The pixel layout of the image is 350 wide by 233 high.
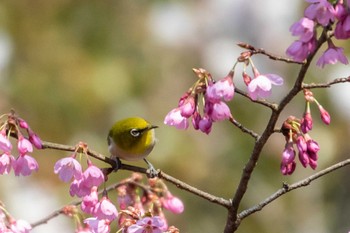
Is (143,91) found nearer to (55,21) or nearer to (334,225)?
(55,21)

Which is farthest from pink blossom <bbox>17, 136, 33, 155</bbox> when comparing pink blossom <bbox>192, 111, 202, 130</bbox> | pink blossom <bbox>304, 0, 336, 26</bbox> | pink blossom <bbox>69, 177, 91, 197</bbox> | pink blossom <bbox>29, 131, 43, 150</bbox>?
pink blossom <bbox>304, 0, 336, 26</bbox>

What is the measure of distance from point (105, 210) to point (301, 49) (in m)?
→ 0.71

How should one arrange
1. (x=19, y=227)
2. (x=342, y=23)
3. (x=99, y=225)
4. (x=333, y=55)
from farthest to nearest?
(x=19, y=227), (x=99, y=225), (x=333, y=55), (x=342, y=23)

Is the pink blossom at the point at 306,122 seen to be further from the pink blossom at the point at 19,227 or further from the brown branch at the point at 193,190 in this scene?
the pink blossom at the point at 19,227

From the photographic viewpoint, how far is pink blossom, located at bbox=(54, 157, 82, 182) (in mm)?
2074

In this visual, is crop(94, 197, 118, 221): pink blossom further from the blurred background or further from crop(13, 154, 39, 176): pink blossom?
the blurred background

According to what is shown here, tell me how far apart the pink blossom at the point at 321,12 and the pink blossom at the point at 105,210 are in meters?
0.76

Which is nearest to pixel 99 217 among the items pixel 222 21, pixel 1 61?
pixel 1 61

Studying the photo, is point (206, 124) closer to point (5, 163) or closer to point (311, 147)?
Answer: point (311, 147)

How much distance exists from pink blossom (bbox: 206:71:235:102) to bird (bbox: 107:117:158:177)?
70 cm

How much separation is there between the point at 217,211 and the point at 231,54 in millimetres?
2287

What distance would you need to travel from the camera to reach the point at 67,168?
2086 millimetres

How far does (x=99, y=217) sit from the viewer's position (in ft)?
6.98

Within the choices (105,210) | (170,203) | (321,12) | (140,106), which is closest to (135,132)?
(170,203)
